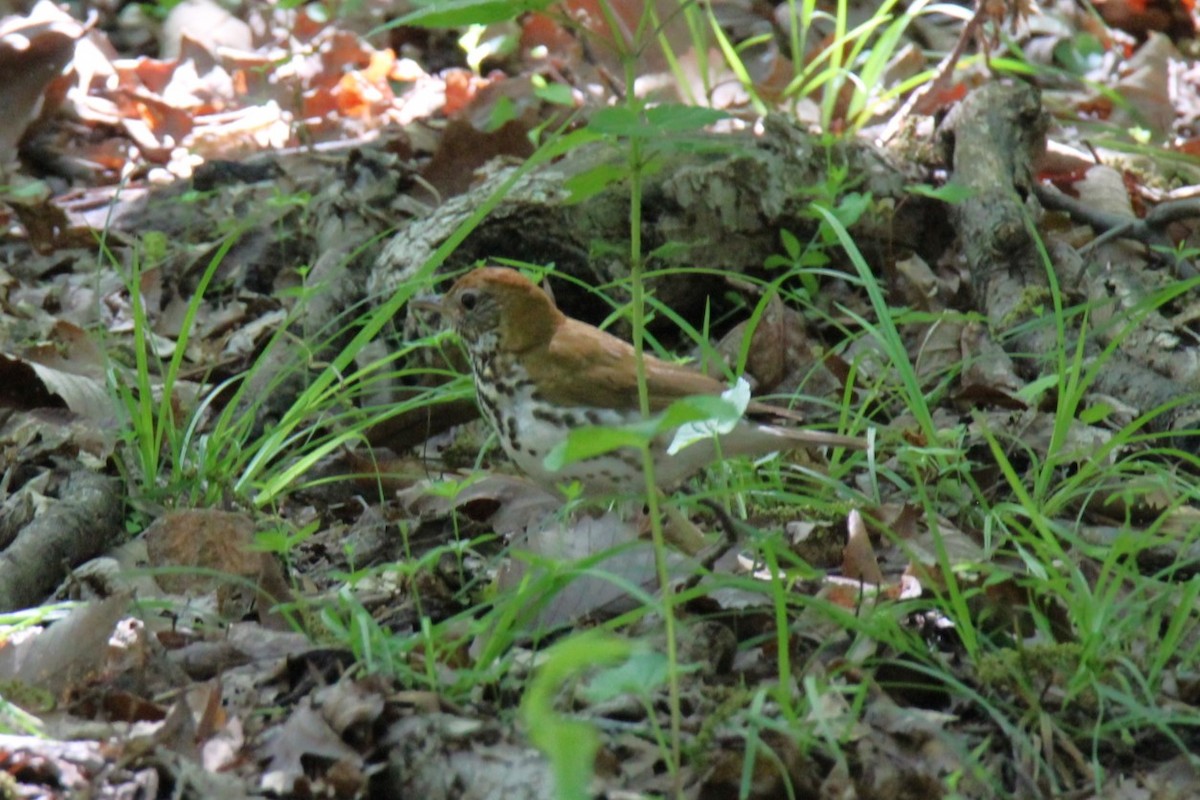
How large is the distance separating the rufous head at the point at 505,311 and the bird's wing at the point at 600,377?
0.22ft

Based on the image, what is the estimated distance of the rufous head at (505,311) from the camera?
144 inches

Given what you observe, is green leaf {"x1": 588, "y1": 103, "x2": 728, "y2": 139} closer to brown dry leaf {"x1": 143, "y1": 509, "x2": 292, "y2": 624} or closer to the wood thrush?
the wood thrush

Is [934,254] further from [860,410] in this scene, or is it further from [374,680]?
[374,680]

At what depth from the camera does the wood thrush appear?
11.3 ft

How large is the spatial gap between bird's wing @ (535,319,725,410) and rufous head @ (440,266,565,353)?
0.07 m

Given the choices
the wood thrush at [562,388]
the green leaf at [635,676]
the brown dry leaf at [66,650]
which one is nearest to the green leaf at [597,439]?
the green leaf at [635,676]

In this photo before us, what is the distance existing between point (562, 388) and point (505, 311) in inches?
11.4

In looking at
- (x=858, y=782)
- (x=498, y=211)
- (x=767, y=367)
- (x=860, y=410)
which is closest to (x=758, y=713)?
(x=858, y=782)

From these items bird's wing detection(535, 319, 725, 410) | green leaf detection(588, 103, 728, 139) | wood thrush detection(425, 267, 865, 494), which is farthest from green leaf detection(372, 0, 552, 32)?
bird's wing detection(535, 319, 725, 410)

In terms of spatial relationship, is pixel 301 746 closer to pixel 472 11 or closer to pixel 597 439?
pixel 597 439

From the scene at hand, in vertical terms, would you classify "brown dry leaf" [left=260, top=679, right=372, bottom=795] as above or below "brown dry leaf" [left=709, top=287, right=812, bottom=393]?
above

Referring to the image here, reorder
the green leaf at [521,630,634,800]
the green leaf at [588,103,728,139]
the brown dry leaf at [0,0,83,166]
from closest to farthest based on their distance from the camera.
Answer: the green leaf at [521,630,634,800] → the green leaf at [588,103,728,139] → the brown dry leaf at [0,0,83,166]

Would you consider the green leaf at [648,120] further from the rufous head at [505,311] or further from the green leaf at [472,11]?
the rufous head at [505,311]

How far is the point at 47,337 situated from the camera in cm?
489
